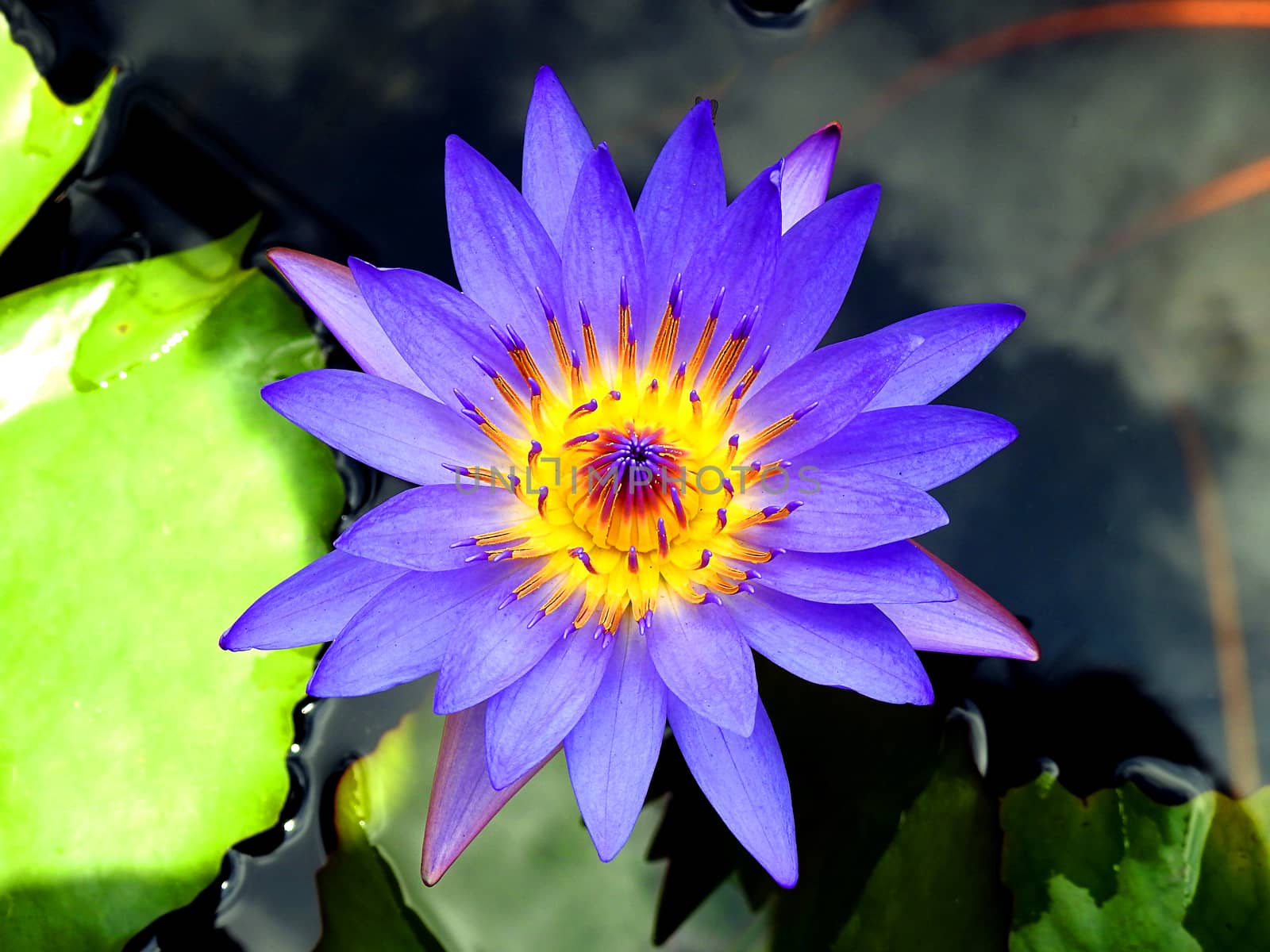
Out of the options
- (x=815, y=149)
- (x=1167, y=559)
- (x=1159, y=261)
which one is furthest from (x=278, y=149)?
(x=1167, y=559)

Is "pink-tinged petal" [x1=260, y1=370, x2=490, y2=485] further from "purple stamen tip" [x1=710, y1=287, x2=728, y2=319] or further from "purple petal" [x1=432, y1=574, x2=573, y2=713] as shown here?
"purple stamen tip" [x1=710, y1=287, x2=728, y2=319]

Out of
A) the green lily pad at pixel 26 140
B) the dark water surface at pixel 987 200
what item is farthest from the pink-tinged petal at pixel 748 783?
the green lily pad at pixel 26 140

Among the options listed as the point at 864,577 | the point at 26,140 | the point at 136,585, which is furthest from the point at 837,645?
the point at 26,140

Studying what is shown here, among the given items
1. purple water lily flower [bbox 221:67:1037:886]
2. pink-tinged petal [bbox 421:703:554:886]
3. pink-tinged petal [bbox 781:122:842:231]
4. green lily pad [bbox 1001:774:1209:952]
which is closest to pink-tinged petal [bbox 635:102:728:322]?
purple water lily flower [bbox 221:67:1037:886]

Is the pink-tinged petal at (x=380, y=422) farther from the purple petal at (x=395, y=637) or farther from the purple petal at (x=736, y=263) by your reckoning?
the purple petal at (x=736, y=263)

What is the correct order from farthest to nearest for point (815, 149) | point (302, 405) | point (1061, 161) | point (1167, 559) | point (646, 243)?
point (1061, 161), point (1167, 559), point (815, 149), point (646, 243), point (302, 405)

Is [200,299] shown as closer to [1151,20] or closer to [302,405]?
[302,405]

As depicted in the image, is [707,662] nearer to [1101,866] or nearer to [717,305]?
[717,305]
